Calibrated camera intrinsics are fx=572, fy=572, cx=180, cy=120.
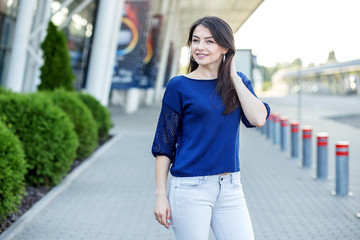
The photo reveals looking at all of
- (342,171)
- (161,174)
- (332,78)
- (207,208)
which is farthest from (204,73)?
(332,78)

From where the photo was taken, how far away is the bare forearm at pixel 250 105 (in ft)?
9.04

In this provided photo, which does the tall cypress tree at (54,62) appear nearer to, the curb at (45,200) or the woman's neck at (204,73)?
the curb at (45,200)

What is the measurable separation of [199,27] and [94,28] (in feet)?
58.1

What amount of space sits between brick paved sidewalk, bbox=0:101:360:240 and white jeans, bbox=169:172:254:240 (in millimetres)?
3162

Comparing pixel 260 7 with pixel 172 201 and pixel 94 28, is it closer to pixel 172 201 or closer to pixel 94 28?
pixel 172 201

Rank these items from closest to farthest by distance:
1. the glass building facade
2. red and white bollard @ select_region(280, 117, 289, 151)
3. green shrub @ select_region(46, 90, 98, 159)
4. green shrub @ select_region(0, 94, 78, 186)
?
green shrub @ select_region(0, 94, 78, 186), green shrub @ select_region(46, 90, 98, 159), red and white bollard @ select_region(280, 117, 289, 151), the glass building facade

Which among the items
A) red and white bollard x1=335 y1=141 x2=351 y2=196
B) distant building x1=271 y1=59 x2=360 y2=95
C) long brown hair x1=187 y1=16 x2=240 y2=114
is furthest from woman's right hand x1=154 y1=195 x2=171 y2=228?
distant building x1=271 y1=59 x2=360 y2=95

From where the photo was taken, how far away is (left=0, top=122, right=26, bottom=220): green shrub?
5598 mm

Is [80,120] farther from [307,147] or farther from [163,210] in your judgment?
[163,210]

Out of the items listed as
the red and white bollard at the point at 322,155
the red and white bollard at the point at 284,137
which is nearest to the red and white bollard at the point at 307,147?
the red and white bollard at the point at 322,155

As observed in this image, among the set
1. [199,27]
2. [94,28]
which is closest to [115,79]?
[94,28]

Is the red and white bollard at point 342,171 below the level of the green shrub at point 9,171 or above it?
above

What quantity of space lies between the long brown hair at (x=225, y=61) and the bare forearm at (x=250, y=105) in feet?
0.11

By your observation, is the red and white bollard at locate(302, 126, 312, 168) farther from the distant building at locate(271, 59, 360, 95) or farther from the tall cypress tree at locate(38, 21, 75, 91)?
the distant building at locate(271, 59, 360, 95)
